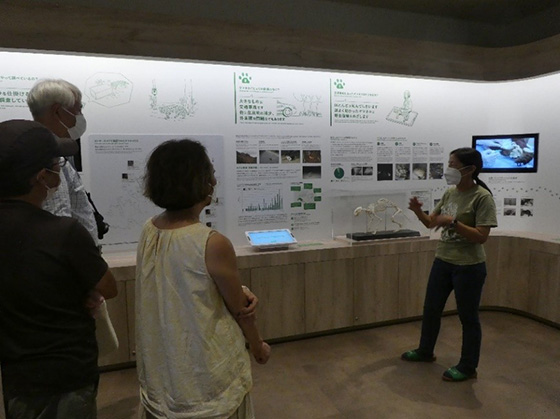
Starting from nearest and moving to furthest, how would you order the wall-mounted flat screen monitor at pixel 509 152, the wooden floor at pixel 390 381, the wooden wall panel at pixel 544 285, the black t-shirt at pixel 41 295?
1. the black t-shirt at pixel 41 295
2. the wooden floor at pixel 390 381
3. the wooden wall panel at pixel 544 285
4. the wall-mounted flat screen monitor at pixel 509 152

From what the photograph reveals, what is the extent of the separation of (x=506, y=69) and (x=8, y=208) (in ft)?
15.1

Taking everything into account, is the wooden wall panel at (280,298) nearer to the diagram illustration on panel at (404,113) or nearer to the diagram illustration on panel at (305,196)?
the diagram illustration on panel at (305,196)

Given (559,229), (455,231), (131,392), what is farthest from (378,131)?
(131,392)

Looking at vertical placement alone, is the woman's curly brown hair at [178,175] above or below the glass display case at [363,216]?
above

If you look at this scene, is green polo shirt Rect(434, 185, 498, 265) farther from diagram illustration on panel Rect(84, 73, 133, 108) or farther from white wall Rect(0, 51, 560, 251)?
diagram illustration on panel Rect(84, 73, 133, 108)

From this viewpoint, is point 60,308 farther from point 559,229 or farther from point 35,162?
point 559,229

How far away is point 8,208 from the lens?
47.4 inches

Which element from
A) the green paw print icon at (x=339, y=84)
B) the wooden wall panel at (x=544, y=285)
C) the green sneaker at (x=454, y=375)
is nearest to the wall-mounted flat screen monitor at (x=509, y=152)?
the wooden wall panel at (x=544, y=285)

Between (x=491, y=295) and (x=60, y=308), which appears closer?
(x=60, y=308)

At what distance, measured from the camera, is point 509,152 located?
14.7ft

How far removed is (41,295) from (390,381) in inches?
99.7

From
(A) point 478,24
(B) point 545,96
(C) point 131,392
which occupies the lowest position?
(C) point 131,392

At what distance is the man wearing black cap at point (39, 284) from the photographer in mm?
1178

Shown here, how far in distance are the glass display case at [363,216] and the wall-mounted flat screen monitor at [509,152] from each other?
122cm
